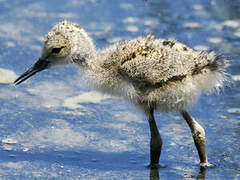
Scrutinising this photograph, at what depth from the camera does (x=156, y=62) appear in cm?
434

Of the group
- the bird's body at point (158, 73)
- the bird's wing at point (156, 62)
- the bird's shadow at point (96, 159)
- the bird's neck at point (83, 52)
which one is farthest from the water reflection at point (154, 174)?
the bird's neck at point (83, 52)

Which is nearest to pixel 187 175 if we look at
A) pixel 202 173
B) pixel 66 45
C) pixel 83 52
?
pixel 202 173

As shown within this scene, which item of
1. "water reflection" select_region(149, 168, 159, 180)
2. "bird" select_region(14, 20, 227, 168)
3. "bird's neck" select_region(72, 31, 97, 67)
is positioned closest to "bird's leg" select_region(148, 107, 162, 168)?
"bird" select_region(14, 20, 227, 168)

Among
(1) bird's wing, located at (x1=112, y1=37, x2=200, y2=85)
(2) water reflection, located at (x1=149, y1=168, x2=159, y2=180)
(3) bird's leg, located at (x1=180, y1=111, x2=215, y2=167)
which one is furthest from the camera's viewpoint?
(3) bird's leg, located at (x1=180, y1=111, x2=215, y2=167)

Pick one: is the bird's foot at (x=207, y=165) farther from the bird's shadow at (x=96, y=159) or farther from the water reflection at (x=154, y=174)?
the water reflection at (x=154, y=174)

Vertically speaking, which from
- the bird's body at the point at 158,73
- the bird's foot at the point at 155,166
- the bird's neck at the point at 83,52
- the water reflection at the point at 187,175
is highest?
the bird's neck at the point at 83,52

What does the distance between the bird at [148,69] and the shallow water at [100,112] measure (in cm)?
24

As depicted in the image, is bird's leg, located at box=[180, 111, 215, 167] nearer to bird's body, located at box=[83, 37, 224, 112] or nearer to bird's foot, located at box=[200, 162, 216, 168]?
bird's foot, located at box=[200, 162, 216, 168]

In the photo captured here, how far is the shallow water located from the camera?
15.3 ft

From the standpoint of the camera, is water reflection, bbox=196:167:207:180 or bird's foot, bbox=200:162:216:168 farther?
bird's foot, bbox=200:162:216:168

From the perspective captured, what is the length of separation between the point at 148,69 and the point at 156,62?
0.24 feet

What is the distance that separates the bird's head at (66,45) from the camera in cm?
465

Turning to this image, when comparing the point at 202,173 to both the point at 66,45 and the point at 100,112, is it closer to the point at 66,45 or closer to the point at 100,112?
the point at 100,112

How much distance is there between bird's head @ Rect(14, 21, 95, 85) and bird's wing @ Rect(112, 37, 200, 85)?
332 millimetres
